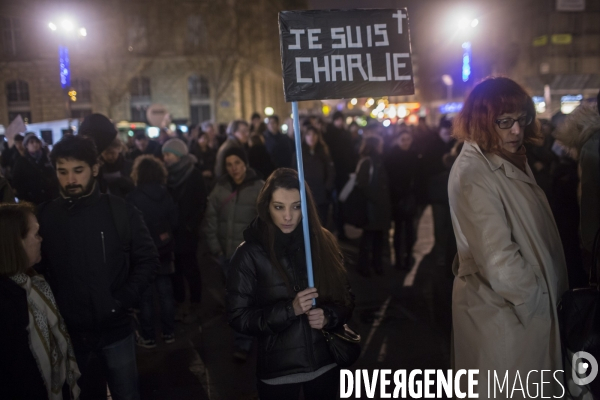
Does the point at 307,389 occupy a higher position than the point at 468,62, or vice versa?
the point at 468,62

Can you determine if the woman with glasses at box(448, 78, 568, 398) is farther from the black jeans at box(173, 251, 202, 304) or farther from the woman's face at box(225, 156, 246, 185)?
the black jeans at box(173, 251, 202, 304)

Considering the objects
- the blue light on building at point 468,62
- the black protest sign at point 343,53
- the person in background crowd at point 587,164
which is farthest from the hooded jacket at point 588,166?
the blue light on building at point 468,62

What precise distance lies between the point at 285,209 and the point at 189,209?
12.1 ft

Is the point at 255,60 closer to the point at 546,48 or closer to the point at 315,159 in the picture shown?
the point at 546,48

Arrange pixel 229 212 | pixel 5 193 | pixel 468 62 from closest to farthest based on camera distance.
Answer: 1. pixel 5 193
2. pixel 229 212
3. pixel 468 62

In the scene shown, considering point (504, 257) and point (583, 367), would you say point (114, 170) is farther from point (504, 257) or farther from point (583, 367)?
point (583, 367)

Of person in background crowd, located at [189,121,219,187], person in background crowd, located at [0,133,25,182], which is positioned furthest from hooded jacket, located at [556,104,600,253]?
person in background crowd, located at [0,133,25,182]

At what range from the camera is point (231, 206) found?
223 inches

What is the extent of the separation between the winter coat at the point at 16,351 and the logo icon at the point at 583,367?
2.70 metres

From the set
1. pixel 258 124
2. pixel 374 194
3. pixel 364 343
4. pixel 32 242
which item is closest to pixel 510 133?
pixel 32 242

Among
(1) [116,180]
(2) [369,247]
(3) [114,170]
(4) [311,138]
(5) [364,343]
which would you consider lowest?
(5) [364,343]

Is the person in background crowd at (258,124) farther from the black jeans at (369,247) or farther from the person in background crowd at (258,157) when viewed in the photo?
the black jeans at (369,247)

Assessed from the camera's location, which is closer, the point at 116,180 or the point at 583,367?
the point at 583,367

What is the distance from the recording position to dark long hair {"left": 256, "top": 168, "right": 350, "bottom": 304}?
317 centimetres
